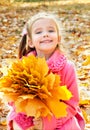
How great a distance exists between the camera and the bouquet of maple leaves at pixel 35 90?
346cm

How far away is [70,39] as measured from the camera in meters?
10.4

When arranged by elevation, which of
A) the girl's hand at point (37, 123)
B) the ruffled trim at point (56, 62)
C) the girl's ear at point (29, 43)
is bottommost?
the girl's hand at point (37, 123)

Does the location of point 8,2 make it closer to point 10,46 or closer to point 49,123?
point 10,46

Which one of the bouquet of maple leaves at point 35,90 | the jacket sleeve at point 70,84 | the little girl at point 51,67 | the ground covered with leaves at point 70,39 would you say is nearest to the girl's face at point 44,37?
the little girl at point 51,67

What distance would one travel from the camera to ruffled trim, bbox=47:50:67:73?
383 cm

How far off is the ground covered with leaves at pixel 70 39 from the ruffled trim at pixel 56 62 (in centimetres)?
94

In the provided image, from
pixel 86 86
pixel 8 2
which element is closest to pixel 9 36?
pixel 86 86

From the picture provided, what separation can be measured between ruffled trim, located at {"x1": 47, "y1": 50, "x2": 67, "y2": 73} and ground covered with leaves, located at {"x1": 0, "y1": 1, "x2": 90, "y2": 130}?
3.07ft

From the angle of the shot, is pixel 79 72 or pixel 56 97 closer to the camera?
pixel 56 97

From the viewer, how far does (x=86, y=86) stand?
611 cm

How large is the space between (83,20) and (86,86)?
8.29m

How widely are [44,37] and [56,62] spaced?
0.70 feet

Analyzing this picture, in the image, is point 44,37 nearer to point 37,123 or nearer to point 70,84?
point 70,84

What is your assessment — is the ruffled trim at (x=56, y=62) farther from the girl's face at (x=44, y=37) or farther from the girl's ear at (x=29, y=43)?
the girl's ear at (x=29, y=43)
